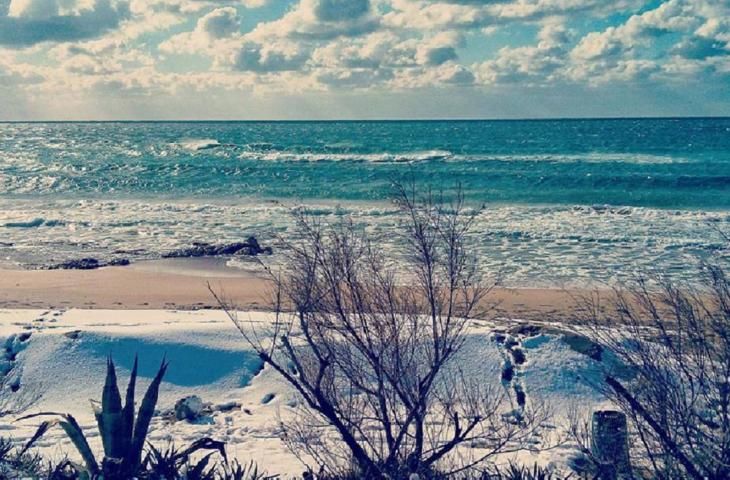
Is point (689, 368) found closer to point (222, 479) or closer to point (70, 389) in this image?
point (222, 479)

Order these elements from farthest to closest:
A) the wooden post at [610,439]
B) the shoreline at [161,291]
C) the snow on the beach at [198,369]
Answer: the shoreline at [161,291], the snow on the beach at [198,369], the wooden post at [610,439]

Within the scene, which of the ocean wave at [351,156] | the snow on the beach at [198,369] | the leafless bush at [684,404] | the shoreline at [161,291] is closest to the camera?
the leafless bush at [684,404]

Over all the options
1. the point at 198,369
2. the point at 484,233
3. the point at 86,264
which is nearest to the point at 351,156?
the point at 484,233

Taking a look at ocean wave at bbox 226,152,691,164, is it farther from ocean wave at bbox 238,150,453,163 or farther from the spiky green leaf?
the spiky green leaf

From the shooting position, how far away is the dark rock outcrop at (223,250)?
20.1 meters

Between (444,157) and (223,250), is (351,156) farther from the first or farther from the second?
(223,250)

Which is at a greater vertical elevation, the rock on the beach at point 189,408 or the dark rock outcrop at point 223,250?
the rock on the beach at point 189,408

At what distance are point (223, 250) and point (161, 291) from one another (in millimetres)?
4547

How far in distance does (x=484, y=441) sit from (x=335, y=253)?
2.56 meters

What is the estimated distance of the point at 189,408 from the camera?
8.66 metres

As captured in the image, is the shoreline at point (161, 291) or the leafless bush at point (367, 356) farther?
the shoreline at point (161, 291)

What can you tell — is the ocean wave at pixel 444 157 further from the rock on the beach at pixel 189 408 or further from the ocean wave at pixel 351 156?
the rock on the beach at pixel 189 408

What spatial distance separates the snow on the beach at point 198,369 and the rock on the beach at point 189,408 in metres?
0.13

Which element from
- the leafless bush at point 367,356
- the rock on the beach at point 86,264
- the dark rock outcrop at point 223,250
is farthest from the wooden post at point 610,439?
the rock on the beach at point 86,264
